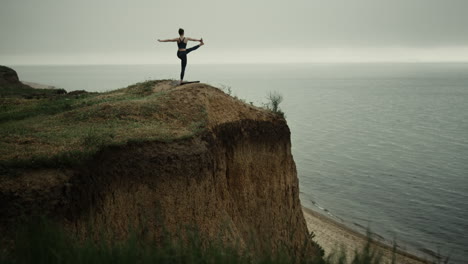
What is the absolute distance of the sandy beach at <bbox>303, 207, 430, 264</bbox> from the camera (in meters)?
27.0

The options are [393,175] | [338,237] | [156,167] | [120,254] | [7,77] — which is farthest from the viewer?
[7,77]

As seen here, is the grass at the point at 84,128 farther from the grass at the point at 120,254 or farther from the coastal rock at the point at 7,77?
the coastal rock at the point at 7,77

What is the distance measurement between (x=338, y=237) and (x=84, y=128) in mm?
20519

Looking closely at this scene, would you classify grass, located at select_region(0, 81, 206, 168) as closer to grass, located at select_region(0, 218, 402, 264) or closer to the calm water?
grass, located at select_region(0, 218, 402, 264)

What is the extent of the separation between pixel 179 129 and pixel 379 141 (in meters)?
51.7

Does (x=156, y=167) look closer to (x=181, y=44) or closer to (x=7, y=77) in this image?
(x=181, y=44)

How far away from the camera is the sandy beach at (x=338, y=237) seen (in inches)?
1061

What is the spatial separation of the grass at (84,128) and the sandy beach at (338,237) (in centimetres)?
1436

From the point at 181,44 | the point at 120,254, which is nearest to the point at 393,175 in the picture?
the point at 181,44

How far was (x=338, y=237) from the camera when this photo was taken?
29.6 m

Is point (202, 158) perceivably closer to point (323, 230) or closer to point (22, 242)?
point (22, 242)

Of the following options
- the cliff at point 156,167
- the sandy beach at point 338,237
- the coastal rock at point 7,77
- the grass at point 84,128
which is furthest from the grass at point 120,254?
the coastal rock at point 7,77

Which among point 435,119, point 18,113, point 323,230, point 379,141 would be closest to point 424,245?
point 323,230

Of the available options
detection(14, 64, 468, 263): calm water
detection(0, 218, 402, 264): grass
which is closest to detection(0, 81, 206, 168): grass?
detection(0, 218, 402, 264): grass
